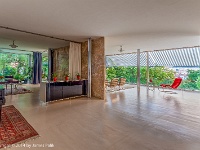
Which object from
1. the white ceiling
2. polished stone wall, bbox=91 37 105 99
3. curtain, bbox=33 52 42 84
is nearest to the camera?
the white ceiling

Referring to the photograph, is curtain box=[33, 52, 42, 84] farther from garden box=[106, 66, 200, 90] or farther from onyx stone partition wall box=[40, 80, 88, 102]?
onyx stone partition wall box=[40, 80, 88, 102]

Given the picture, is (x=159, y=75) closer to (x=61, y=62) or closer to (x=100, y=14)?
(x=61, y=62)

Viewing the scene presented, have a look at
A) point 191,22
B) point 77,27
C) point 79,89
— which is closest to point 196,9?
point 191,22

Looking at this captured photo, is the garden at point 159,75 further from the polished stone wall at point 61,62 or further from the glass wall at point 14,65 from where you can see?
the glass wall at point 14,65

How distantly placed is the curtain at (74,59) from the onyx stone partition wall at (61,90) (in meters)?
0.66

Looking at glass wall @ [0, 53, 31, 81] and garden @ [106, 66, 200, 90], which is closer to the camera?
garden @ [106, 66, 200, 90]

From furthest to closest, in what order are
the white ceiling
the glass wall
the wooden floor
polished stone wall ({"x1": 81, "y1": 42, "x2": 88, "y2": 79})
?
1. the glass wall
2. polished stone wall ({"x1": 81, "y1": 42, "x2": 88, "y2": 79})
3. the white ceiling
4. the wooden floor

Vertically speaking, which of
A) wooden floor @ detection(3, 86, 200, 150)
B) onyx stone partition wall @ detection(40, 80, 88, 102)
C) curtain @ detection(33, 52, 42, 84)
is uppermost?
curtain @ detection(33, 52, 42, 84)

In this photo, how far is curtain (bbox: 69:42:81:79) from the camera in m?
6.77

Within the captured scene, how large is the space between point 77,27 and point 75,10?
1.41 m

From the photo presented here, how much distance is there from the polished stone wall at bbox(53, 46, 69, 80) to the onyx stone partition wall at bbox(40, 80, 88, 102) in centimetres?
254

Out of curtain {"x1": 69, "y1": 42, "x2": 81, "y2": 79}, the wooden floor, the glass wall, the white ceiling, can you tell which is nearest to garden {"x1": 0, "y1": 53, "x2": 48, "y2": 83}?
the glass wall

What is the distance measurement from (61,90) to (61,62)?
3955 millimetres

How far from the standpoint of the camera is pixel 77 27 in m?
4.66
